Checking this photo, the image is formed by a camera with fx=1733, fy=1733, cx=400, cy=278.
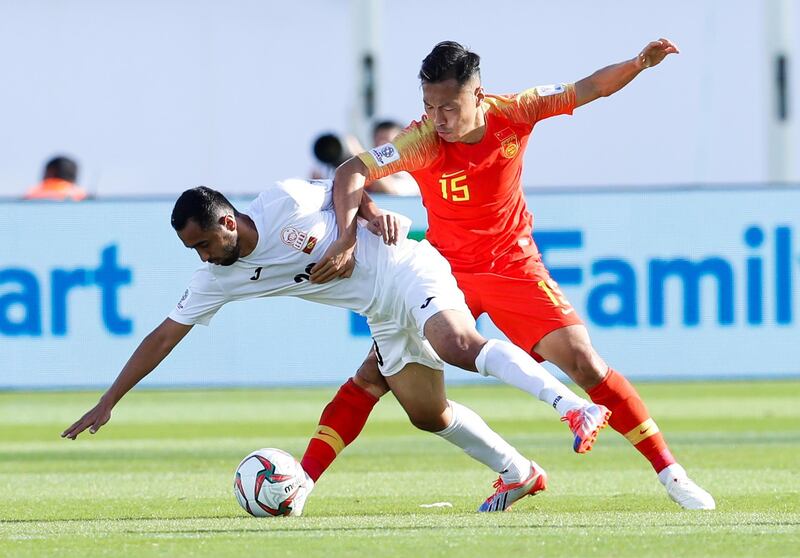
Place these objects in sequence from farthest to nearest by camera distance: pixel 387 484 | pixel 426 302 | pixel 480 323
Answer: pixel 480 323 → pixel 387 484 → pixel 426 302

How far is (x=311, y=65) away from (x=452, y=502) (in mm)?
15337

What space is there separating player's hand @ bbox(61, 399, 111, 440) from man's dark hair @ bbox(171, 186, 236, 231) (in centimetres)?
81

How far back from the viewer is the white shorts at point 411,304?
720cm

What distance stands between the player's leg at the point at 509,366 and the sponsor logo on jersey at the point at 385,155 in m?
0.74

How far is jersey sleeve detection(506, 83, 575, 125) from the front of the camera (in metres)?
7.61

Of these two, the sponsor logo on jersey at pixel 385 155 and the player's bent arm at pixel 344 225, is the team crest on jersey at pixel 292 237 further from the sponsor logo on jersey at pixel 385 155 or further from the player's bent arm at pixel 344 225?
the sponsor logo on jersey at pixel 385 155

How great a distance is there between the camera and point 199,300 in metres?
7.31

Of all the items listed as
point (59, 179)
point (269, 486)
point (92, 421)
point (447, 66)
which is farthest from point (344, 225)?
point (59, 179)

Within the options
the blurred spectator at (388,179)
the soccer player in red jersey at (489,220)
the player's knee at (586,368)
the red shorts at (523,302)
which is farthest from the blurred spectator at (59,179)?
the player's knee at (586,368)

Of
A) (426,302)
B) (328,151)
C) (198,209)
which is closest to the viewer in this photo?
(198,209)

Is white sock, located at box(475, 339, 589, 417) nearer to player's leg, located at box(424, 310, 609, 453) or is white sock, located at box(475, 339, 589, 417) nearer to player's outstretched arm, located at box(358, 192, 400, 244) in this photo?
player's leg, located at box(424, 310, 609, 453)

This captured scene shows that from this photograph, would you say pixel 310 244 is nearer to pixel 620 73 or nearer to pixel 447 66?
pixel 447 66

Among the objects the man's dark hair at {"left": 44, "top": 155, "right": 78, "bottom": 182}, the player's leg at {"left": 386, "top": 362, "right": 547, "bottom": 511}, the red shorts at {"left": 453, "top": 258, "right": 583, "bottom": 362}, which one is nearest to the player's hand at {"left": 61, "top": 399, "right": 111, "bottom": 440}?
the player's leg at {"left": 386, "top": 362, "right": 547, "bottom": 511}

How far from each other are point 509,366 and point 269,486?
1.21 metres
